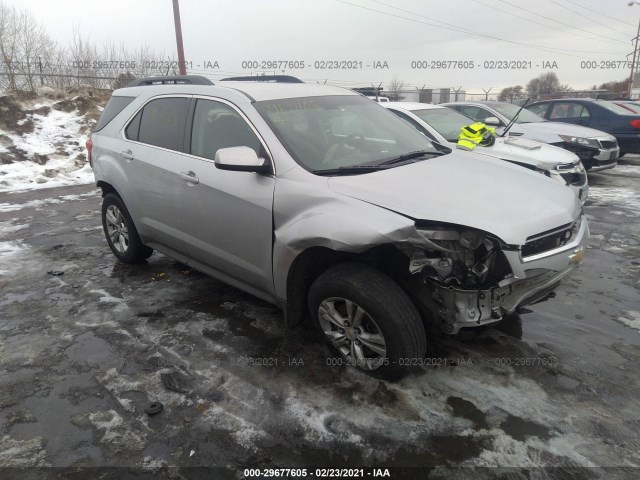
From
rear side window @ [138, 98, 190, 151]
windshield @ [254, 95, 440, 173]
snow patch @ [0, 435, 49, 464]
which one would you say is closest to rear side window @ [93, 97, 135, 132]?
rear side window @ [138, 98, 190, 151]

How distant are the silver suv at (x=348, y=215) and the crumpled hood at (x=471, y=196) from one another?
12 mm

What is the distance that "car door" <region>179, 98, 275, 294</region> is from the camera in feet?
10.2

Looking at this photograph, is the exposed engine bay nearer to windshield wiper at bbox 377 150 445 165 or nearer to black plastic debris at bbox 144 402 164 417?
windshield wiper at bbox 377 150 445 165

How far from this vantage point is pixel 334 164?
3078 millimetres

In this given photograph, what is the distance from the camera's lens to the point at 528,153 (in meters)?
6.14

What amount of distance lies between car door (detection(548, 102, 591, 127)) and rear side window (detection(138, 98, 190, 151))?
9663mm

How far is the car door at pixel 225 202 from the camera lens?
311cm

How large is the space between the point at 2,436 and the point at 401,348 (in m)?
2.30

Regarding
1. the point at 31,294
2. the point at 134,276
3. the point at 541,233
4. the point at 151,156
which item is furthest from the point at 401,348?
the point at 31,294

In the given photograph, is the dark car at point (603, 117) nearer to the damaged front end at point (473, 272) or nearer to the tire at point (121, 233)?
the damaged front end at point (473, 272)

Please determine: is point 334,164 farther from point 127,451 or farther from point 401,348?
point 127,451

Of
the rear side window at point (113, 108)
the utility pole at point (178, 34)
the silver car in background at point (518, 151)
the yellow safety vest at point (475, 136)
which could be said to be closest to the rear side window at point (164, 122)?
the rear side window at point (113, 108)

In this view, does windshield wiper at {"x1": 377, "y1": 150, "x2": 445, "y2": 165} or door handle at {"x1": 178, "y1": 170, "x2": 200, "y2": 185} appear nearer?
windshield wiper at {"x1": 377, "y1": 150, "x2": 445, "y2": 165}

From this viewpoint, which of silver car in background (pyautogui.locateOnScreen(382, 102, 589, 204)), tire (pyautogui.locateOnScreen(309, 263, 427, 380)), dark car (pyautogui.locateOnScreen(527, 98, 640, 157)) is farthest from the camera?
dark car (pyautogui.locateOnScreen(527, 98, 640, 157))
